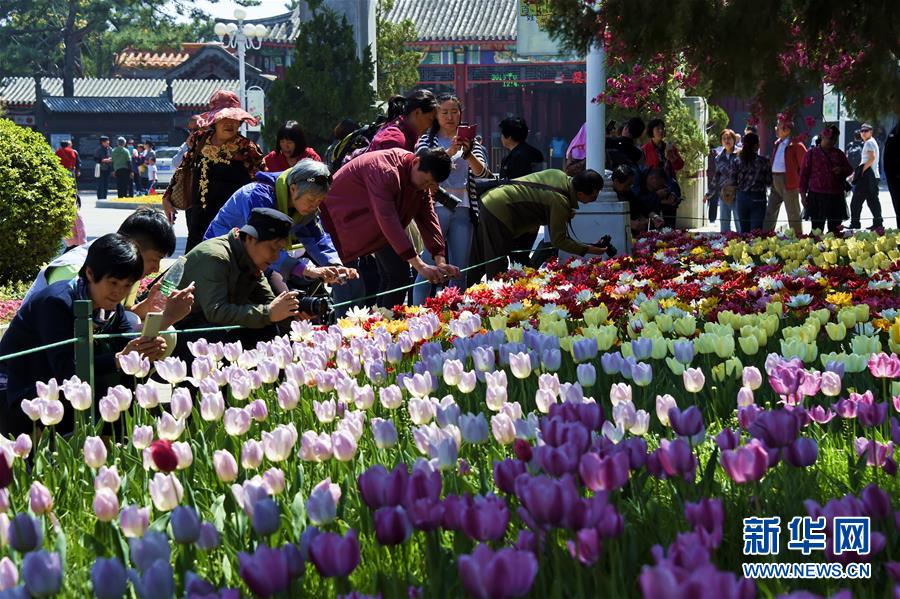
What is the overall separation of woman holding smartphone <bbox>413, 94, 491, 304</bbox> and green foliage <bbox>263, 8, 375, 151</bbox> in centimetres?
1129

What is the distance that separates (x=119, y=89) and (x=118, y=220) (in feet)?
84.2

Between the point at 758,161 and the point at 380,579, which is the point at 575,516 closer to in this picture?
the point at 380,579

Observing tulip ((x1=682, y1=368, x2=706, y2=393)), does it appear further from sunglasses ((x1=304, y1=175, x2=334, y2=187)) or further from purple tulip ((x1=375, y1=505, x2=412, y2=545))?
sunglasses ((x1=304, y1=175, x2=334, y2=187))

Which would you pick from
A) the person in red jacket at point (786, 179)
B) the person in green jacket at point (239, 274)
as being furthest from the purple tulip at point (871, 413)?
the person in red jacket at point (786, 179)

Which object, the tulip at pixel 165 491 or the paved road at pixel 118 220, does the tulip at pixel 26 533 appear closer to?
the tulip at pixel 165 491

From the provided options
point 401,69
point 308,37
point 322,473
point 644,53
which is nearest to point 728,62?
point 644,53

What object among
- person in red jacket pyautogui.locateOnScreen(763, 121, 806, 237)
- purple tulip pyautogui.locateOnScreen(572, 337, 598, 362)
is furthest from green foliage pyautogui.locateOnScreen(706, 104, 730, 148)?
purple tulip pyautogui.locateOnScreen(572, 337, 598, 362)

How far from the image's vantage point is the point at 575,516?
241cm

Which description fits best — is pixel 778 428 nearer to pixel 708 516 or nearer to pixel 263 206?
pixel 708 516

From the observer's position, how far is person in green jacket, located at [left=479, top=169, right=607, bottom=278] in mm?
8773

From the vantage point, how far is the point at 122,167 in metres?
34.2

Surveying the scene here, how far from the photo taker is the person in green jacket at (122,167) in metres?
34.0

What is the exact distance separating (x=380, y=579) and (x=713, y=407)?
6.95 ft

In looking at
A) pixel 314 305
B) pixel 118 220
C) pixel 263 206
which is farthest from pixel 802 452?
pixel 118 220
